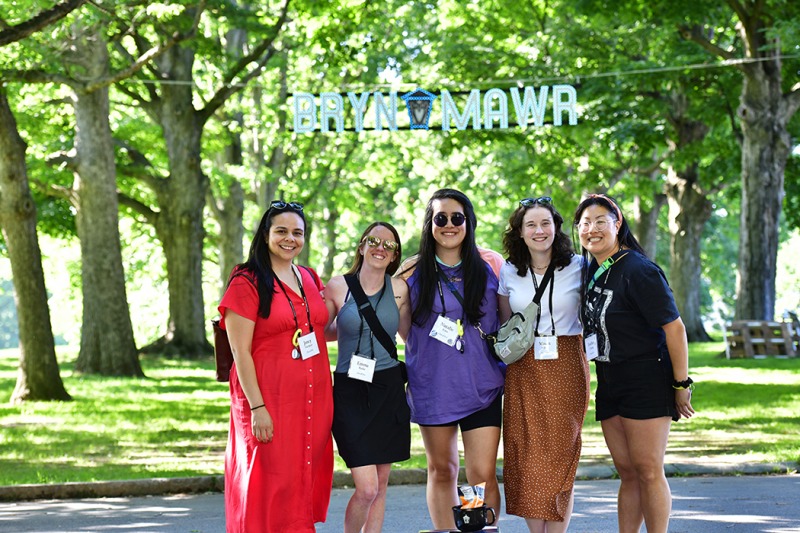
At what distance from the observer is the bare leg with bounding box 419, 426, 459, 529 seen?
21.9 feet

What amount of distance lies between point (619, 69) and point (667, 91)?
3.05 m

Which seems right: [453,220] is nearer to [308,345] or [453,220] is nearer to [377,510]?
[308,345]

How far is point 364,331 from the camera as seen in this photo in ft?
21.4

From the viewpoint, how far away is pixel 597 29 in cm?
2812

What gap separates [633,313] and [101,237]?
17913mm

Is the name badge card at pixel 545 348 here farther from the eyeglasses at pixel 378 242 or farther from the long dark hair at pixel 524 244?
the eyeglasses at pixel 378 242

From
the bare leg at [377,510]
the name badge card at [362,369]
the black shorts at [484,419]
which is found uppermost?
the name badge card at [362,369]

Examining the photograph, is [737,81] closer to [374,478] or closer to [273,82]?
[273,82]

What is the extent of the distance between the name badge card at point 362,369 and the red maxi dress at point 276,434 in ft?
0.64

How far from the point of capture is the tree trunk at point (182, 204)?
28344 mm

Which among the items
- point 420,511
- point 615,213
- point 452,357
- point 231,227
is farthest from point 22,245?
point 231,227

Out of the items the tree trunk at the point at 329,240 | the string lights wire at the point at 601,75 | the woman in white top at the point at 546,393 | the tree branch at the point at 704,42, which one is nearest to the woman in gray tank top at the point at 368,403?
the woman in white top at the point at 546,393

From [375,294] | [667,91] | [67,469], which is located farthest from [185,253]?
[375,294]

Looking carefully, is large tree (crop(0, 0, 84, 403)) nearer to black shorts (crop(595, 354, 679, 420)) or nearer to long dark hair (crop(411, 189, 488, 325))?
long dark hair (crop(411, 189, 488, 325))
